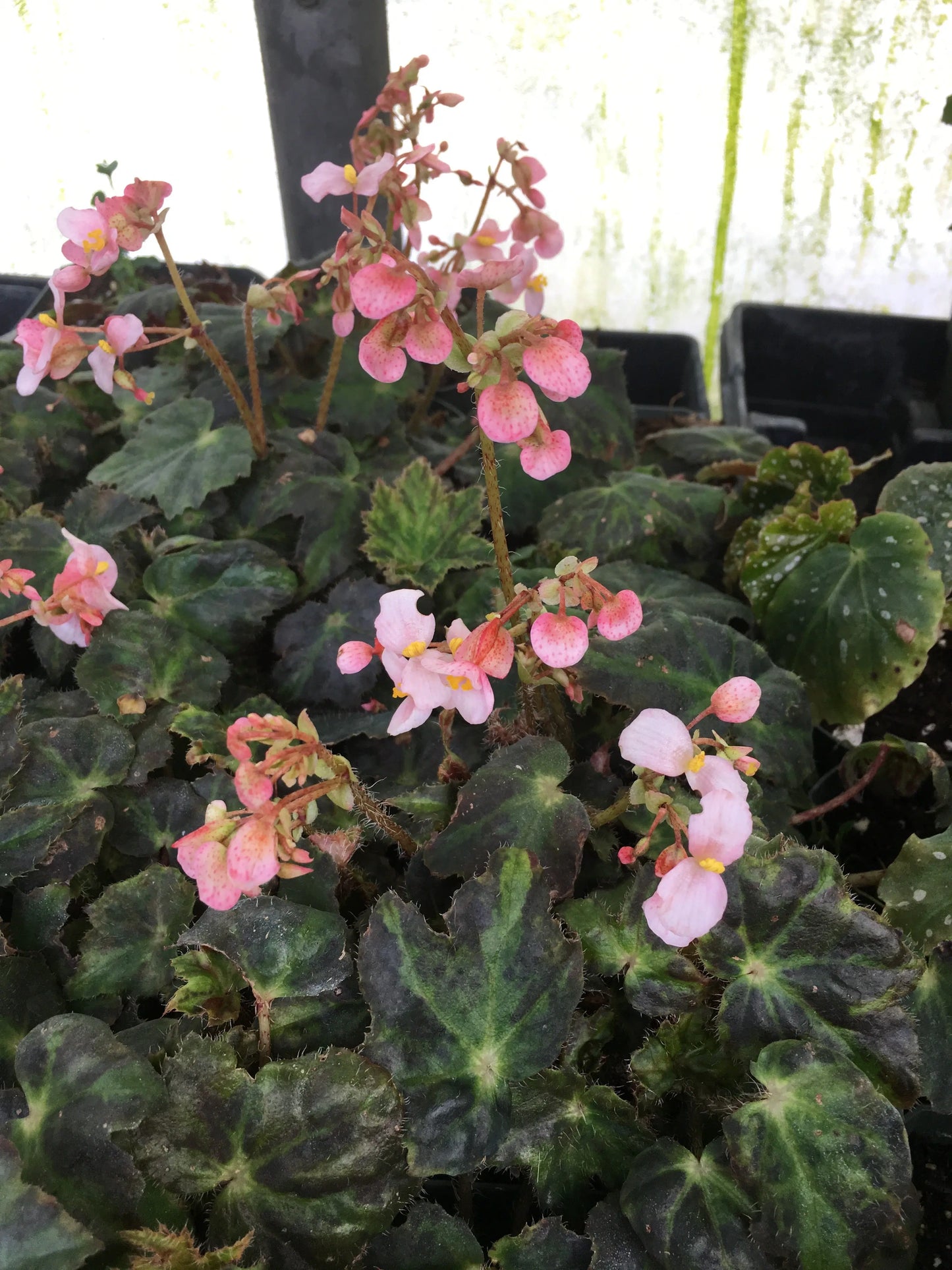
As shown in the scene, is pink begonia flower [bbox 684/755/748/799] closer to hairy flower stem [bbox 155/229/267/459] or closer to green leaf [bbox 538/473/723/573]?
green leaf [bbox 538/473/723/573]

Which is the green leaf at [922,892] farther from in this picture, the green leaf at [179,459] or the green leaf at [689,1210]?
the green leaf at [179,459]

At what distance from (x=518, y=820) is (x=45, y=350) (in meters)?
0.55

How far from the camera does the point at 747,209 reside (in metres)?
1.64

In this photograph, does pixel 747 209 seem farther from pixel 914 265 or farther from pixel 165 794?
pixel 165 794

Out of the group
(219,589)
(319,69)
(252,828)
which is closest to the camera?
(252,828)

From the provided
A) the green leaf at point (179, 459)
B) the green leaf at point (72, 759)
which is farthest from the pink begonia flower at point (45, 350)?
the green leaf at point (72, 759)

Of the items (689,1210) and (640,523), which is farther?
(640,523)

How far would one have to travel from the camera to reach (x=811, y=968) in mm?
642

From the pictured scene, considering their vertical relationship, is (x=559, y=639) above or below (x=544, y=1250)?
above

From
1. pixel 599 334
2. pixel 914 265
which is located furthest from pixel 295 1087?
pixel 914 265

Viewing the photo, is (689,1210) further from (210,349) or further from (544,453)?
(210,349)

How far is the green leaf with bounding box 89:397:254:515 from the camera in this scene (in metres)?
1.00

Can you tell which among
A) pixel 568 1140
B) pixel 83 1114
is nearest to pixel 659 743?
pixel 568 1140

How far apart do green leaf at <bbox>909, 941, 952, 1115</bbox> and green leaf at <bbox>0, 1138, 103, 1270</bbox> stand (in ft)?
1.71
